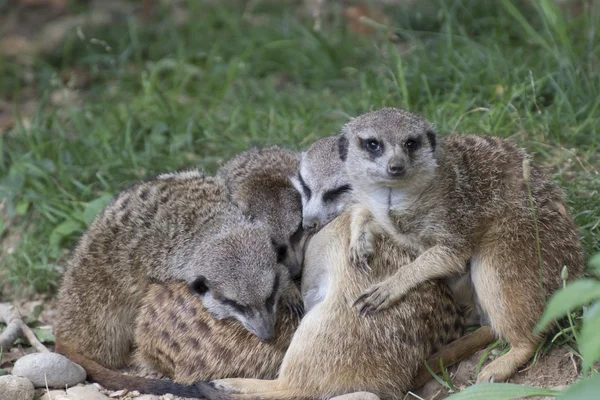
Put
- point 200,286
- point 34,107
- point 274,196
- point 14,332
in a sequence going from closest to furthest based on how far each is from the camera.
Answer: point 200,286 → point 274,196 → point 14,332 → point 34,107

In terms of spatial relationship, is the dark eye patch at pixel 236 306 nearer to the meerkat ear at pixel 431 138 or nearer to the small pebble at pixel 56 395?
the small pebble at pixel 56 395

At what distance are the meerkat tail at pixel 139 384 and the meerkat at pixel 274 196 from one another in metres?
0.60

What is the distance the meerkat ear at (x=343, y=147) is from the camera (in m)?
3.58

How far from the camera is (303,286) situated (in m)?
3.60

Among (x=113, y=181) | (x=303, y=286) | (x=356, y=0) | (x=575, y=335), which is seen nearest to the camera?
(x=575, y=335)

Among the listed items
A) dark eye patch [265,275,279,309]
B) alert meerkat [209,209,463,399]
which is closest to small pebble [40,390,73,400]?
alert meerkat [209,209,463,399]

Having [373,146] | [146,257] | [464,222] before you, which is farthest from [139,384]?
[464,222]

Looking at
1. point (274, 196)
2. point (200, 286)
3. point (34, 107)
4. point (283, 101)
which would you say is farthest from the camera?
point (34, 107)

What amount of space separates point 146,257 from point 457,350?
4.52 ft

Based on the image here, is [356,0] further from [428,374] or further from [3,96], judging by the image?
[428,374]

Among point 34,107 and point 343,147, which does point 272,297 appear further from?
point 34,107

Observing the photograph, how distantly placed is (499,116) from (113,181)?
2074 millimetres

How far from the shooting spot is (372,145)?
3395 millimetres

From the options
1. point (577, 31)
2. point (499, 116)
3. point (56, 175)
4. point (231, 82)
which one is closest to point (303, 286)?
point (499, 116)
